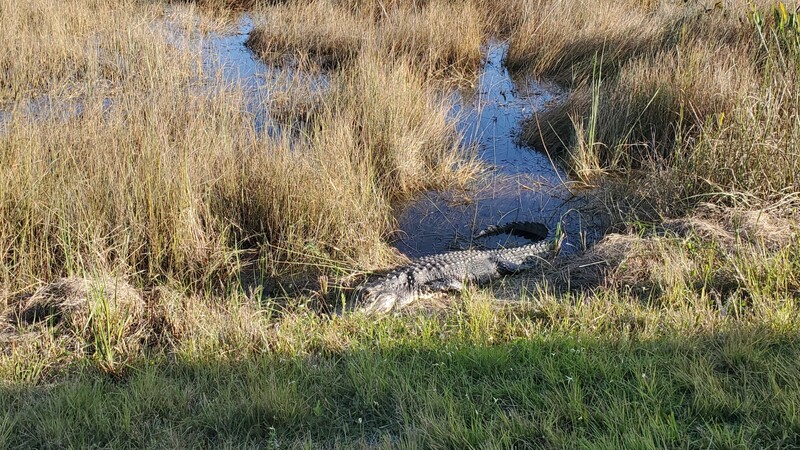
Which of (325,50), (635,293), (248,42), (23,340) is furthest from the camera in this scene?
(248,42)

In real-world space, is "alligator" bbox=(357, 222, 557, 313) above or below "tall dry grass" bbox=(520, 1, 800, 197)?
below

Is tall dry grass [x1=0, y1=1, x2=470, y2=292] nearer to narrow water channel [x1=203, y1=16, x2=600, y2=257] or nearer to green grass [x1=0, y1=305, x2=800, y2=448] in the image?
narrow water channel [x1=203, y1=16, x2=600, y2=257]

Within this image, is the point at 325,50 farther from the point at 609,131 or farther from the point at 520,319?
the point at 520,319

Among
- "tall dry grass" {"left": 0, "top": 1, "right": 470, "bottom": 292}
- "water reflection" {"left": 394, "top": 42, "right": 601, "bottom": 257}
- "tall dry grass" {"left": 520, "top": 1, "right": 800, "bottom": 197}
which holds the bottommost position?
"water reflection" {"left": 394, "top": 42, "right": 601, "bottom": 257}

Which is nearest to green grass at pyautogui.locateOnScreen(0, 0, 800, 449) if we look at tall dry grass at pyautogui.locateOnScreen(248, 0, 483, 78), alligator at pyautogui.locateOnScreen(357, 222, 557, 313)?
alligator at pyautogui.locateOnScreen(357, 222, 557, 313)

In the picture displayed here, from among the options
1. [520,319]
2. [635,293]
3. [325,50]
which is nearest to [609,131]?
[635,293]

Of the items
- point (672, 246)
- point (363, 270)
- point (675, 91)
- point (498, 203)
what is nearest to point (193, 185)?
point (363, 270)

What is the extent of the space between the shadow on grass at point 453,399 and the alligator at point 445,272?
0.94 meters

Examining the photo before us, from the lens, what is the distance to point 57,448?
281 cm

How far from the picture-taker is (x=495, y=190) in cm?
625

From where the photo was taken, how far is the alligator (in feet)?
14.3

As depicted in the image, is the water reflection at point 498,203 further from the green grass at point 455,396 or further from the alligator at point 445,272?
the green grass at point 455,396

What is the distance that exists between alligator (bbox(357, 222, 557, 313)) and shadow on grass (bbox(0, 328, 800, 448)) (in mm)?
939

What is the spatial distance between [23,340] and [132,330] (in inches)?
20.7
